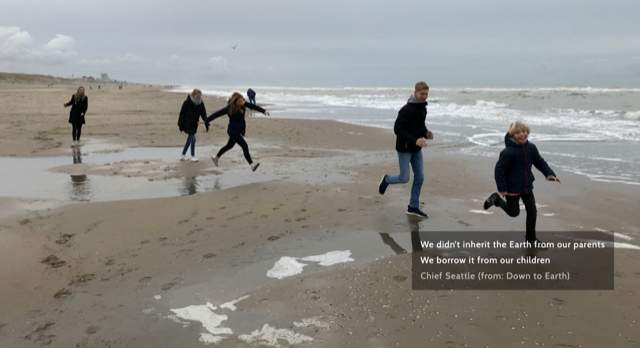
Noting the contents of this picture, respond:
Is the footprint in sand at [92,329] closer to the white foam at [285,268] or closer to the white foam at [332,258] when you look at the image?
the white foam at [285,268]

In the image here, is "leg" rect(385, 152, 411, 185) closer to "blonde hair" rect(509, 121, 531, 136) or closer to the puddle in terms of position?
"blonde hair" rect(509, 121, 531, 136)

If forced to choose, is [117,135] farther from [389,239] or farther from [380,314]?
[380,314]

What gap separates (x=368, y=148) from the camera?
15906 mm

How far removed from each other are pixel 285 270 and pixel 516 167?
2.75m

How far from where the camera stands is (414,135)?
7355 millimetres

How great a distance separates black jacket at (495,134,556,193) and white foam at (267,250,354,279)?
6.21 feet

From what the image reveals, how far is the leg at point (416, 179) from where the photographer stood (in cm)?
736

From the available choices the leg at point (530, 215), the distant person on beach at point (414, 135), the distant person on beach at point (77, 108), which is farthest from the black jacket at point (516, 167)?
the distant person on beach at point (77, 108)

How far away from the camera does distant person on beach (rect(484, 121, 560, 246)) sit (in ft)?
19.3

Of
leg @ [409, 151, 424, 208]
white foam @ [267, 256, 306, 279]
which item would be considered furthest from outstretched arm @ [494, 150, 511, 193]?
white foam @ [267, 256, 306, 279]

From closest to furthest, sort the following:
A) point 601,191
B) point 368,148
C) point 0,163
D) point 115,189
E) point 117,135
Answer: point 601,191, point 115,189, point 0,163, point 368,148, point 117,135

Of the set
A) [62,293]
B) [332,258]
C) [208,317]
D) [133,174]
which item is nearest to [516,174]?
[332,258]

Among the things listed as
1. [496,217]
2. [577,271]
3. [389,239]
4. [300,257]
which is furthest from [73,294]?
[496,217]

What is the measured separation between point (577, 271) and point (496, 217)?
6.82ft
